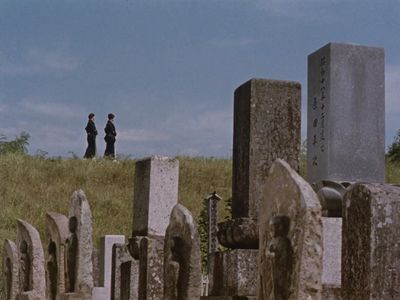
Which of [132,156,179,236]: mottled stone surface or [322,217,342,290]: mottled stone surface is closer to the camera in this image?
[322,217,342,290]: mottled stone surface

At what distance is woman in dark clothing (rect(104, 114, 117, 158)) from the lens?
30281 mm

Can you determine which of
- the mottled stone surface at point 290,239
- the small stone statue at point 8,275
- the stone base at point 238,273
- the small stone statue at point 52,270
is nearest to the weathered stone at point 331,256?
the stone base at point 238,273

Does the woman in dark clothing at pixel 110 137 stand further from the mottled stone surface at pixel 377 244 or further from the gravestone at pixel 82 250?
the mottled stone surface at pixel 377 244

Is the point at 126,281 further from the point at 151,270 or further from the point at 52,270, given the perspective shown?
the point at 151,270

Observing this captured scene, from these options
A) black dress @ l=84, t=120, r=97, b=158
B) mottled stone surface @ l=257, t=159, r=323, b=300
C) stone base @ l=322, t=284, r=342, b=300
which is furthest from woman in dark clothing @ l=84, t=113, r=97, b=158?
mottled stone surface @ l=257, t=159, r=323, b=300

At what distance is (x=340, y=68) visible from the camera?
977 centimetres

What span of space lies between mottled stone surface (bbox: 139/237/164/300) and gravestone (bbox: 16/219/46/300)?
1.11 m

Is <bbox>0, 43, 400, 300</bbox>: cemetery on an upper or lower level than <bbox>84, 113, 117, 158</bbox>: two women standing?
lower

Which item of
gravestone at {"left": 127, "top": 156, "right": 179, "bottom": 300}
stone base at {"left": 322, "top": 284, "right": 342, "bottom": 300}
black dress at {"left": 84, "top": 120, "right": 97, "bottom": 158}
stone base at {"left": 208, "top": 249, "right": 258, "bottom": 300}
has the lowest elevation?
stone base at {"left": 322, "top": 284, "right": 342, "bottom": 300}

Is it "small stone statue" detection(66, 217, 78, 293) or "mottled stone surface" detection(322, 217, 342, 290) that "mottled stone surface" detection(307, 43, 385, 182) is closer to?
"mottled stone surface" detection(322, 217, 342, 290)

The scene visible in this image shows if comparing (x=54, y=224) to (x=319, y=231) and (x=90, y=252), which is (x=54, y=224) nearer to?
(x=90, y=252)

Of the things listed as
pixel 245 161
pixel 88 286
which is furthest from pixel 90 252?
pixel 245 161

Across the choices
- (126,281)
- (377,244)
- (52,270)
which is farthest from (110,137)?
(377,244)

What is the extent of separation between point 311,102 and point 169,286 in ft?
9.42
